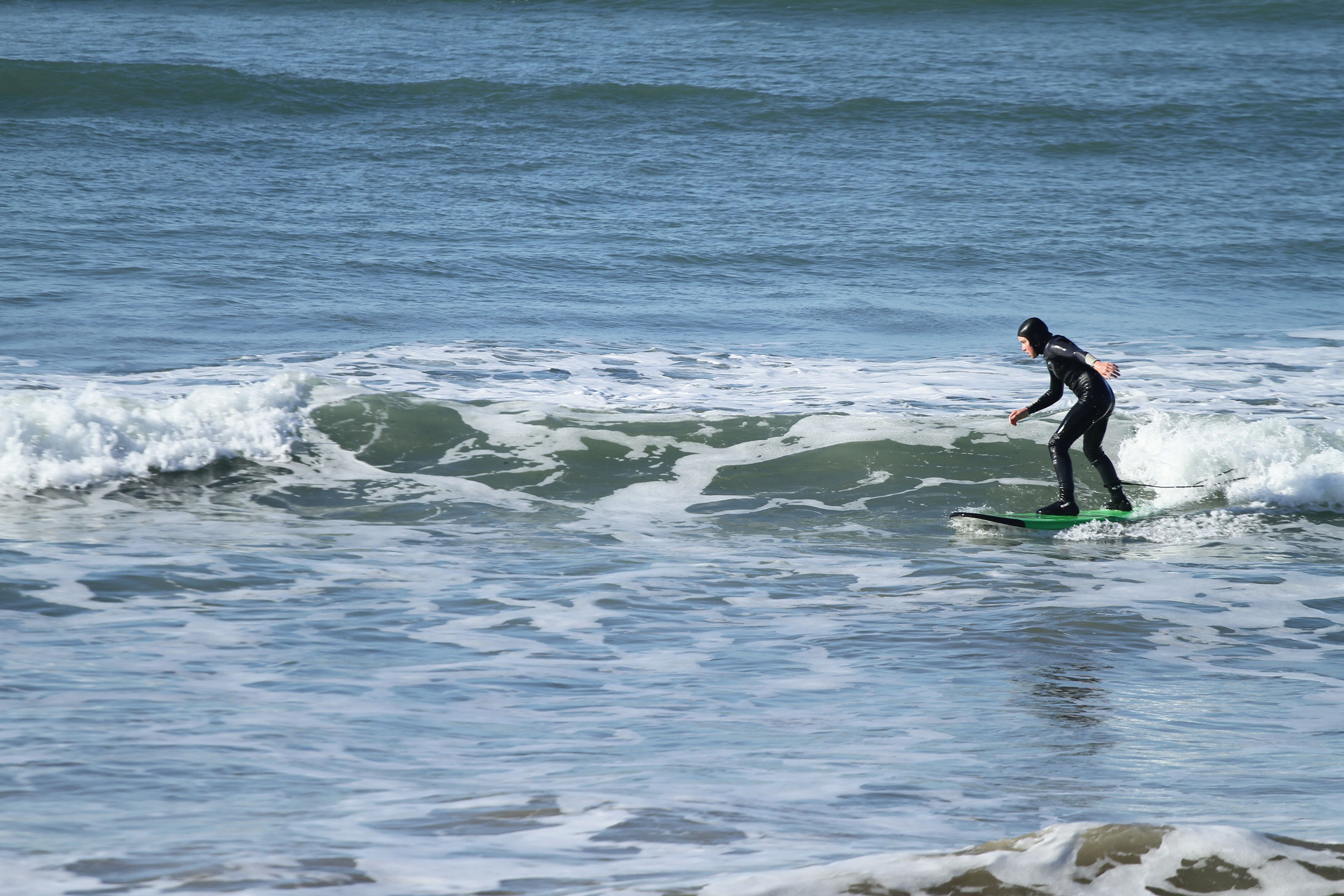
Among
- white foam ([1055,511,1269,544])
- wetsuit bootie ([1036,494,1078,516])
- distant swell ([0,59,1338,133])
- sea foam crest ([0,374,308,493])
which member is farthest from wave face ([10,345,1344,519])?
distant swell ([0,59,1338,133])

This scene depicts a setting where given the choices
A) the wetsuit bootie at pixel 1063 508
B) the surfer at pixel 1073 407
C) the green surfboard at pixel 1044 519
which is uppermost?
the surfer at pixel 1073 407

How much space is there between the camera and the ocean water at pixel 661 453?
355 cm

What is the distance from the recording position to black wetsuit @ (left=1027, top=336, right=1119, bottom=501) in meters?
8.90

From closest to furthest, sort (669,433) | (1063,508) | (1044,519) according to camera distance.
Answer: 1. (1044,519)
2. (1063,508)
3. (669,433)

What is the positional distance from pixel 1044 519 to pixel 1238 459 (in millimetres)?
2675

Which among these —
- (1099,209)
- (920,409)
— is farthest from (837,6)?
(920,409)

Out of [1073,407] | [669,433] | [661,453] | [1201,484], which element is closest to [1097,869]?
[1073,407]

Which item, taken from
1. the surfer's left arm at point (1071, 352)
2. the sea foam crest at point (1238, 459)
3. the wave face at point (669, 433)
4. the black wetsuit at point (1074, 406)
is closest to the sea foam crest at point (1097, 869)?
the surfer's left arm at point (1071, 352)

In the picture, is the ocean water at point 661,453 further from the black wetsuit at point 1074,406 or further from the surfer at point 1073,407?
the black wetsuit at point 1074,406

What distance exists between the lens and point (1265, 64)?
28.1 metres

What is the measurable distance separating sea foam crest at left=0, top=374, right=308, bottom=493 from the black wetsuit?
6321 mm

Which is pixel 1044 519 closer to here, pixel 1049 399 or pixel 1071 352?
pixel 1049 399

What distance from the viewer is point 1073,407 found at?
9102 millimetres

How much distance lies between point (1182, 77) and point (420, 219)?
1756 cm
